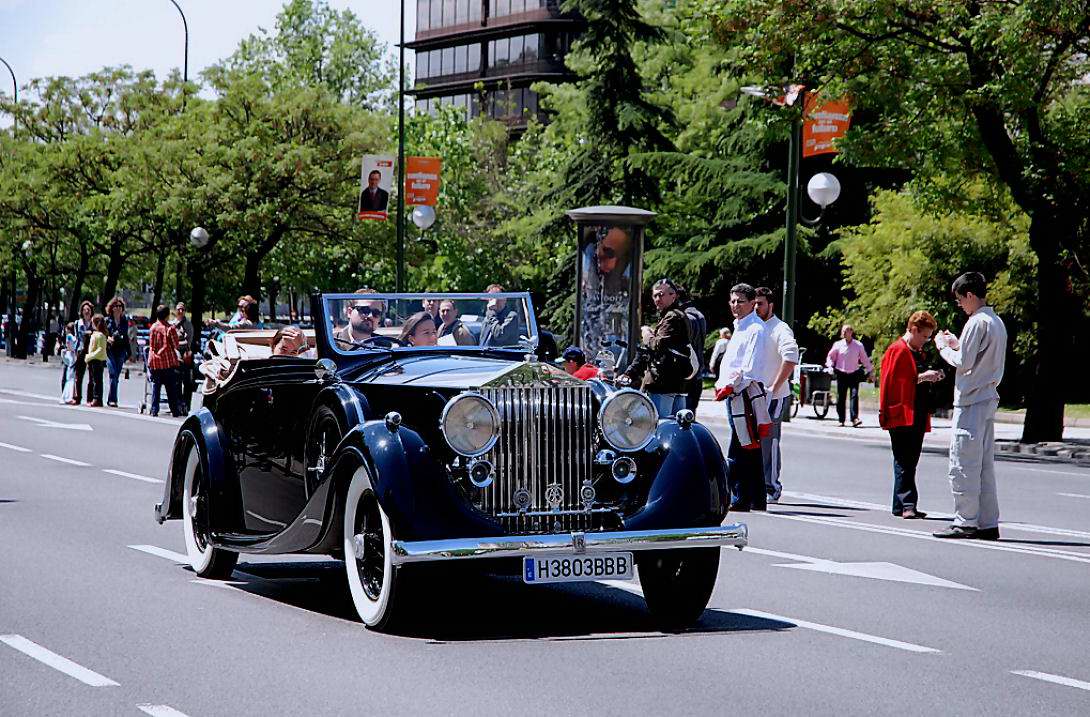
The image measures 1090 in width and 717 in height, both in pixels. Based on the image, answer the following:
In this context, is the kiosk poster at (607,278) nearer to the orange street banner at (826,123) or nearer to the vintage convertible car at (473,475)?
the orange street banner at (826,123)

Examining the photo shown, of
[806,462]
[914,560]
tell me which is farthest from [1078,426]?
[914,560]

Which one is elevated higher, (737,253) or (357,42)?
(357,42)

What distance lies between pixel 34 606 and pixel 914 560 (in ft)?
19.2

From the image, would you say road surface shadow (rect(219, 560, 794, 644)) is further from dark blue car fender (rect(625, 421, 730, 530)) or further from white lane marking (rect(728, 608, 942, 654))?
dark blue car fender (rect(625, 421, 730, 530))

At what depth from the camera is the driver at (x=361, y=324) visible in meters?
9.53

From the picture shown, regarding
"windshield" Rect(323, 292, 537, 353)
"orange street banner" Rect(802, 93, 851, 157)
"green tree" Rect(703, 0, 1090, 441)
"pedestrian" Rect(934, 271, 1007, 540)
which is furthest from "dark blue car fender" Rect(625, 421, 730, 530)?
"orange street banner" Rect(802, 93, 851, 157)

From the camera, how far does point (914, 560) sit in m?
11.4

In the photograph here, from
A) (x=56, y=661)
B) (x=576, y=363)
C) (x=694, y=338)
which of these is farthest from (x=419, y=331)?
(x=694, y=338)

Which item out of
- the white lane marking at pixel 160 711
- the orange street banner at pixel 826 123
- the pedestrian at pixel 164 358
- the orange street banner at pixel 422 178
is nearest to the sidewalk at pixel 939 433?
the orange street banner at pixel 826 123

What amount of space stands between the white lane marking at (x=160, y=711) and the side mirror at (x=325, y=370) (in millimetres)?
2974

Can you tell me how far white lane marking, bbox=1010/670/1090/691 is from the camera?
706 cm

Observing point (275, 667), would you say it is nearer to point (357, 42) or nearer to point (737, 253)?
point (737, 253)

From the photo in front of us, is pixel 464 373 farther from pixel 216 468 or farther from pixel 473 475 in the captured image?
pixel 216 468

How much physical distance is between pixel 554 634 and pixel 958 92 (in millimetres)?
17360
